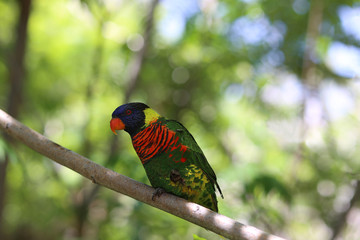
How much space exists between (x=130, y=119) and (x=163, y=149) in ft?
0.86

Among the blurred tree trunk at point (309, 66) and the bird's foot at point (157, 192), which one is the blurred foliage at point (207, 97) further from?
the bird's foot at point (157, 192)

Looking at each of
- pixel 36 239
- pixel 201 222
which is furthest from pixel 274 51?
pixel 36 239

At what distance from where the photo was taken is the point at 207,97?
168 inches

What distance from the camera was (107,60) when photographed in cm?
471

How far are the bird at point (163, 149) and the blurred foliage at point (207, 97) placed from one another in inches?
42.4

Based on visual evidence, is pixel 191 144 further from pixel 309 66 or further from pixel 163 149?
pixel 309 66

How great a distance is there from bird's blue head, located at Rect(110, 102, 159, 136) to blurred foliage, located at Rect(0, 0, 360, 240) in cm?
110

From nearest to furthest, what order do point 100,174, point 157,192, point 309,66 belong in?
point 100,174 < point 157,192 < point 309,66

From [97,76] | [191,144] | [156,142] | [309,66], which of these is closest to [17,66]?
[97,76]

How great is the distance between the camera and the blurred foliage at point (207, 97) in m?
3.66

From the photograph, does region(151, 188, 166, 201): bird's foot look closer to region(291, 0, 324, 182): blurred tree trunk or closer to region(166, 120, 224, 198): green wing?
region(166, 120, 224, 198): green wing

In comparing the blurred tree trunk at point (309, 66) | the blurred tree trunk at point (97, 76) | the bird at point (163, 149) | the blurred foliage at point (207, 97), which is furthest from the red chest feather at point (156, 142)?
the blurred tree trunk at point (309, 66)

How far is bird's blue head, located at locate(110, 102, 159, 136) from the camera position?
198cm

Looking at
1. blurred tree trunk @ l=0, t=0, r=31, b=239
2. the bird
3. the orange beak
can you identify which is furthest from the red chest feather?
blurred tree trunk @ l=0, t=0, r=31, b=239
